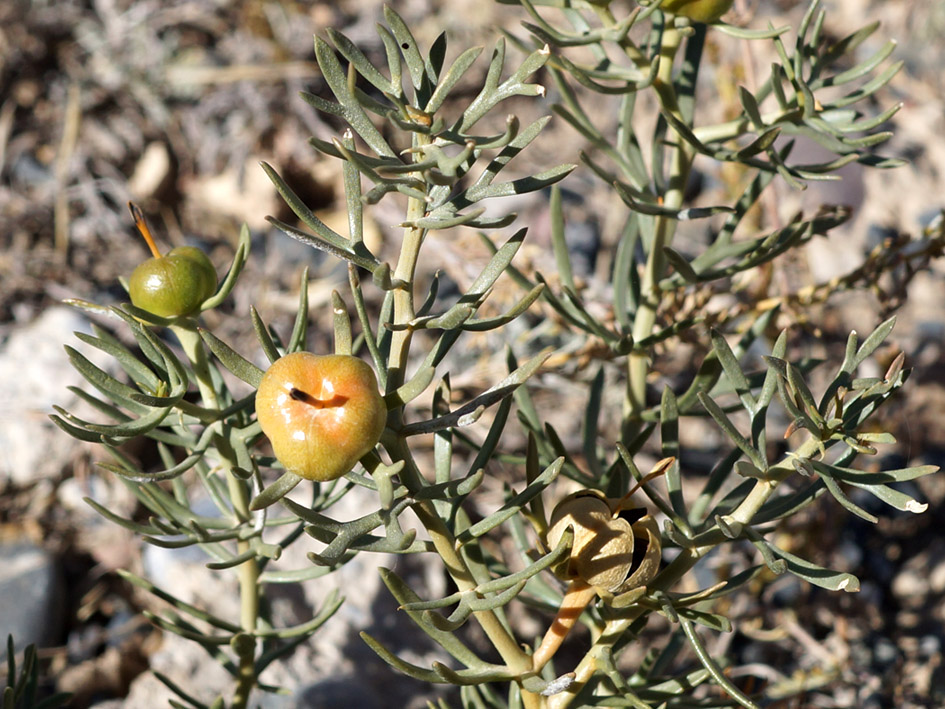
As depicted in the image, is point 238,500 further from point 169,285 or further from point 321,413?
point 321,413

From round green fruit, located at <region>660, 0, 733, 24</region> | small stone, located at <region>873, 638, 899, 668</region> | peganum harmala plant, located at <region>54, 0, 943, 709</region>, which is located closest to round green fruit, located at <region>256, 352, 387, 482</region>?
peganum harmala plant, located at <region>54, 0, 943, 709</region>

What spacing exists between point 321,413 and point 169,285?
433mm

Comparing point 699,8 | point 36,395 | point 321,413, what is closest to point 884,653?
point 699,8

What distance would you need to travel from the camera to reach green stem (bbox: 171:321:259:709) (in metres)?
1.36

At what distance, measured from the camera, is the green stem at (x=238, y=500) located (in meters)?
1.36

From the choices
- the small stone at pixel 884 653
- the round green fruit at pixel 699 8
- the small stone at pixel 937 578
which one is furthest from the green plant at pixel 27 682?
the small stone at pixel 937 578

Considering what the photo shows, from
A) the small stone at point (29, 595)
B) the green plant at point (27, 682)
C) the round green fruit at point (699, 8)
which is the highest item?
the round green fruit at point (699, 8)

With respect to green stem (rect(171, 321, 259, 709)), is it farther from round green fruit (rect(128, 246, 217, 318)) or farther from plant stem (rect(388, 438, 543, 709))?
plant stem (rect(388, 438, 543, 709))

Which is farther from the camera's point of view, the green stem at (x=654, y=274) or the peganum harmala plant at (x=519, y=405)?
the green stem at (x=654, y=274)

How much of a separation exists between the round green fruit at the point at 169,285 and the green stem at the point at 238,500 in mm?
59

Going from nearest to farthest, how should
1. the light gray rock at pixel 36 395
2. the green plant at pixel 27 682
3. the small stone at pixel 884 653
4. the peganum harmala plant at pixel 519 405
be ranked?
the peganum harmala plant at pixel 519 405 → the green plant at pixel 27 682 → the small stone at pixel 884 653 → the light gray rock at pixel 36 395

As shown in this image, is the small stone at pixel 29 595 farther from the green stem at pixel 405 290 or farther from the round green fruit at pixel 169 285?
the green stem at pixel 405 290

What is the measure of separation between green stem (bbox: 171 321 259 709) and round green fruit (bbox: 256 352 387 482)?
0.40 metres

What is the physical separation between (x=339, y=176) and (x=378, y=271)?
3475 mm
